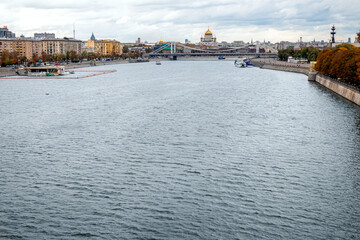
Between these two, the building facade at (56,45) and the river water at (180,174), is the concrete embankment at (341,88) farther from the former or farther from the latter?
the building facade at (56,45)

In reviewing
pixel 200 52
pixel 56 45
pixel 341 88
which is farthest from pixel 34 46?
pixel 341 88

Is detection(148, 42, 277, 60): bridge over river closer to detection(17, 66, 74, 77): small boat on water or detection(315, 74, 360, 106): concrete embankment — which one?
detection(17, 66, 74, 77): small boat on water

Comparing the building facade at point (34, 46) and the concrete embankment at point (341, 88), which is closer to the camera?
the concrete embankment at point (341, 88)

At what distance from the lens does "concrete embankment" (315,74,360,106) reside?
28.5 meters

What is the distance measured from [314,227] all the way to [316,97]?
2398cm

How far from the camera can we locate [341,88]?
3284 cm

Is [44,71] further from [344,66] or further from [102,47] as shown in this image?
[102,47]

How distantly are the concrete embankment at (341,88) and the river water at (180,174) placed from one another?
3.12m

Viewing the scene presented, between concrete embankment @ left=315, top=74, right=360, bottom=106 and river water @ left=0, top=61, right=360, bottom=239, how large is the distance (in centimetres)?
312

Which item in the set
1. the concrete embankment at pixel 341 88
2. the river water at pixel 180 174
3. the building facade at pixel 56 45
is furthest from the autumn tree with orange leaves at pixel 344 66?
the building facade at pixel 56 45

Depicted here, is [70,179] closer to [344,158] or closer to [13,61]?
[344,158]

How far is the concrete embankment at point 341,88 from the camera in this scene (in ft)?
93.4

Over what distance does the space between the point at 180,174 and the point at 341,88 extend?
75.1 feet

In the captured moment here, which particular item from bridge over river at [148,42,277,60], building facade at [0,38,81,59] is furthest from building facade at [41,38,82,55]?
Result: bridge over river at [148,42,277,60]
